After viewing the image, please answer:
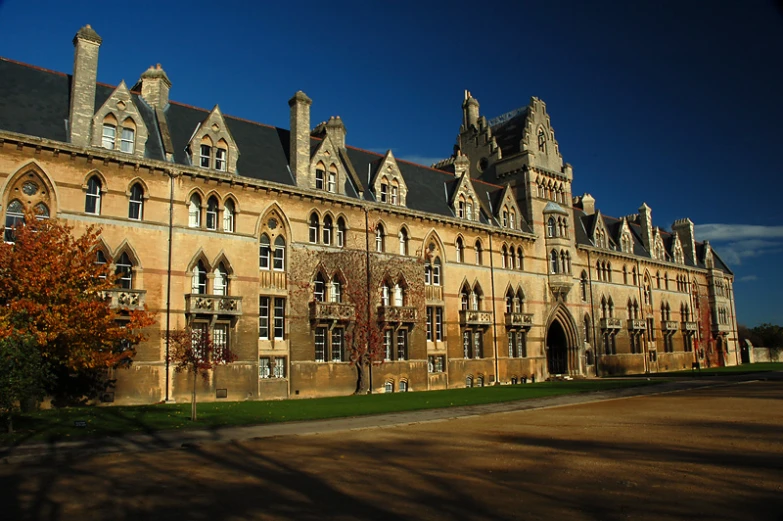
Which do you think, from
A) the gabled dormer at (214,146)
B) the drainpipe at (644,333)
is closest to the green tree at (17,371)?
the gabled dormer at (214,146)

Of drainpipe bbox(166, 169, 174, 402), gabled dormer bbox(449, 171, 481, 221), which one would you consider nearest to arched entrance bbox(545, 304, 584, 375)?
gabled dormer bbox(449, 171, 481, 221)

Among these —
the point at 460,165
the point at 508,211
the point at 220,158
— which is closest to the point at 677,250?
the point at 508,211

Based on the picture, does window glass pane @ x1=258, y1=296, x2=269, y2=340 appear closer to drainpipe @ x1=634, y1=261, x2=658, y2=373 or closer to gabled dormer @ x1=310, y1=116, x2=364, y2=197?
gabled dormer @ x1=310, y1=116, x2=364, y2=197

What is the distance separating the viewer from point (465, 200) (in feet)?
152

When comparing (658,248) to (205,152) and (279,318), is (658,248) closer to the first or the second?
(279,318)

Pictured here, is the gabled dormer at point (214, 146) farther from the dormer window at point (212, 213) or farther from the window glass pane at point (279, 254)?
the window glass pane at point (279, 254)

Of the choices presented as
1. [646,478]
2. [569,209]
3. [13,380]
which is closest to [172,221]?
[13,380]

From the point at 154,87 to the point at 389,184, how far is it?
50.8 feet

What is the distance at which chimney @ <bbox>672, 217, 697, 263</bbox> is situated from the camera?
7619cm

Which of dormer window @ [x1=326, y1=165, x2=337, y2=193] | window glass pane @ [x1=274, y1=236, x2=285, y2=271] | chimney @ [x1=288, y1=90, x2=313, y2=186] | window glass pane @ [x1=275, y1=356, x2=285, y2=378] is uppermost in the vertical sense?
chimney @ [x1=288, y1=90, x2=313, y2=186]

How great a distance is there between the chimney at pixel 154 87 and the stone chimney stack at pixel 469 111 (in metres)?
32.8

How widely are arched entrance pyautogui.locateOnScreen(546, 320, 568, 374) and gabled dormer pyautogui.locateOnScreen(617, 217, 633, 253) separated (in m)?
14.4

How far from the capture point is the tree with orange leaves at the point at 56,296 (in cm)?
2148

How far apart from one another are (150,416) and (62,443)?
5.72 metres
